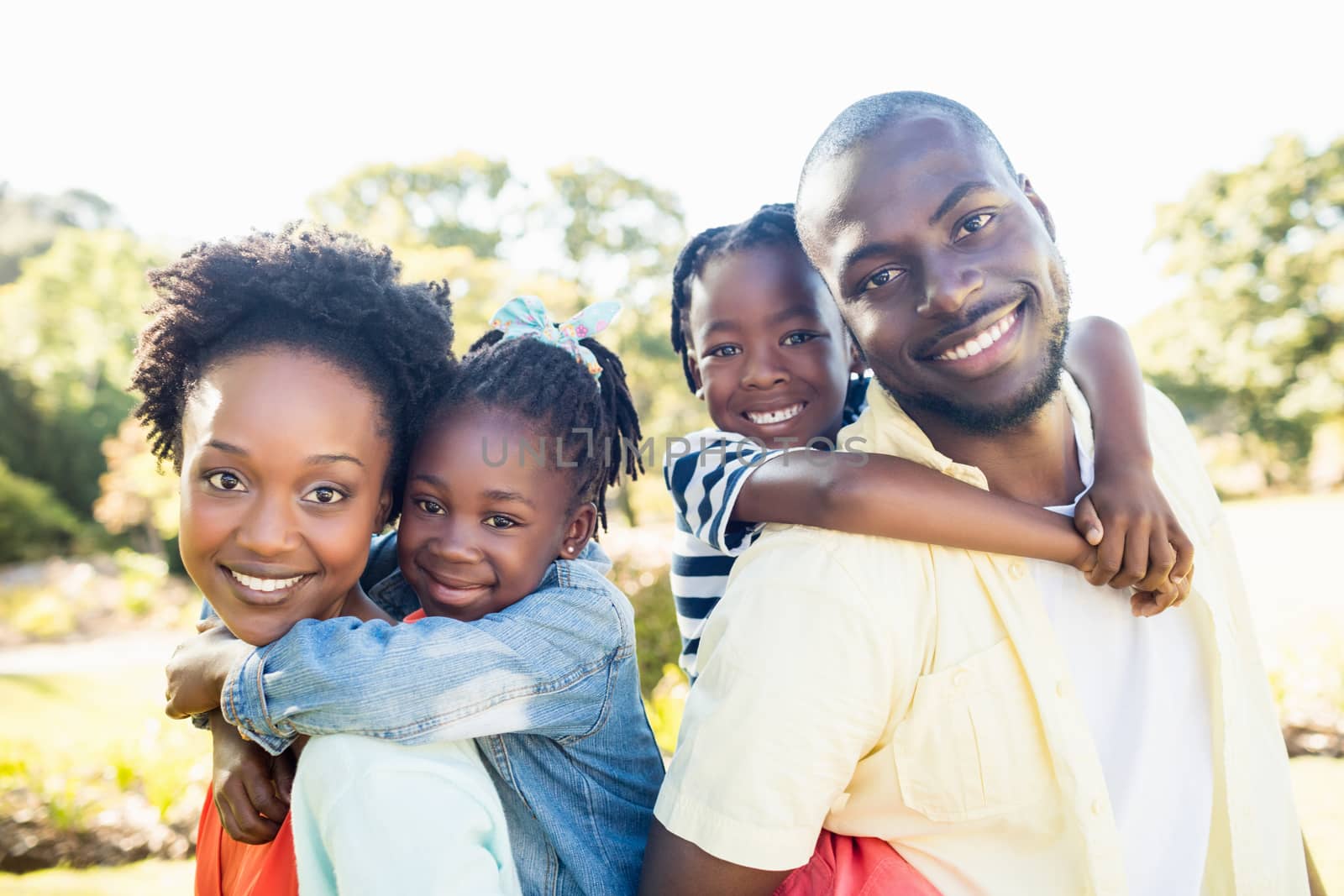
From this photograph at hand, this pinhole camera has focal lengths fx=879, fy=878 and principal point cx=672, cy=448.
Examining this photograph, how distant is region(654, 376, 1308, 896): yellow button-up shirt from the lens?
155cm

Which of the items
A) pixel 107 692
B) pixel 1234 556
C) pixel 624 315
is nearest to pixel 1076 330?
pixel 1234 556

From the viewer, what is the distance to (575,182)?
19375mm

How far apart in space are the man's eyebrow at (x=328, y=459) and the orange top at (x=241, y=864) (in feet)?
2.15

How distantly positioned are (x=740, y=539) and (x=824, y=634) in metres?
0.58

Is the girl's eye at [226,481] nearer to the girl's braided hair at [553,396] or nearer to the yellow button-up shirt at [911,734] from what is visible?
the girl's braided hair at [553,396]

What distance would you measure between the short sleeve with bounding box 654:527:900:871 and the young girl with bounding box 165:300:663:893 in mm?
288

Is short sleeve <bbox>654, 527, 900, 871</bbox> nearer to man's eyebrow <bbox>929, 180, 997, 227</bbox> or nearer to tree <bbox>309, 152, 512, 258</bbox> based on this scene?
man's eyebrow <bbox>929, 180, 997, 227</bbox>

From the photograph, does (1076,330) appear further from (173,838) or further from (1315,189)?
(1315,189)

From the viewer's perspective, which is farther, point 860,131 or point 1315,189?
point 1315,189

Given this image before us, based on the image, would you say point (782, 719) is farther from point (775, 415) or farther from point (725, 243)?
point (725, 243)

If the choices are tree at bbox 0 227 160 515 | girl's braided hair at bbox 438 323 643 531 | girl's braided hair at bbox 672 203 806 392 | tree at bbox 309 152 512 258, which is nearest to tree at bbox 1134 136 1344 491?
tree at bbox 309 152 512 258

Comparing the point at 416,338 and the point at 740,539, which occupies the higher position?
the point at 416,338

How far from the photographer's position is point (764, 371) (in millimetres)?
2838

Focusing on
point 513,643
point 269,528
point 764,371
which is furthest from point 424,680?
point 764,371
